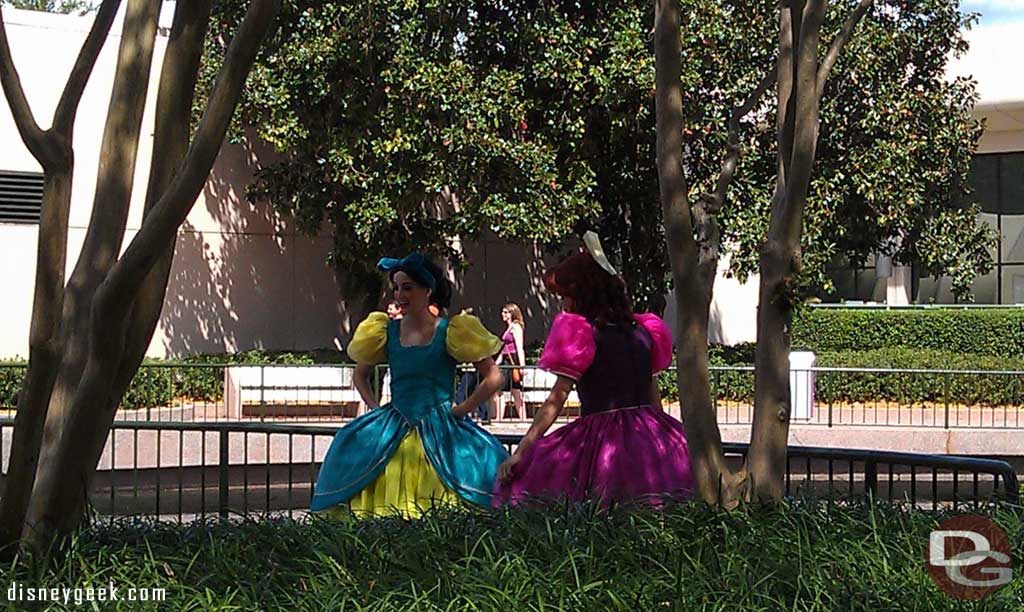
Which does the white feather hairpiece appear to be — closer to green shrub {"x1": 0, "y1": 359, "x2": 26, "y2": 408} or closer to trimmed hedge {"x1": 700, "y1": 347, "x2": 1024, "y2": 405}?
trimmed hedge {"x1": 700, "y1": 347, "x2": 1024, "y2": 405}

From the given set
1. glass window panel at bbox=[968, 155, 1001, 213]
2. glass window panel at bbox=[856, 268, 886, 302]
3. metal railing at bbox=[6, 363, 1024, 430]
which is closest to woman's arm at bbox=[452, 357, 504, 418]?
metal railing at bbox=[6, 363, 1024, 430]

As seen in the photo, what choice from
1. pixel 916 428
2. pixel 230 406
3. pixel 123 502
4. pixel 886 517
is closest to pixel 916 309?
pixel 916 428

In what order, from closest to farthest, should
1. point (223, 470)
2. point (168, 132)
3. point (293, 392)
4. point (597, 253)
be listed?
1. point (168, 132)
2. point (597, 253)
3. point (223, 470)
4. point (293, 392)

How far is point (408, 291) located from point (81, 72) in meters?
2.22

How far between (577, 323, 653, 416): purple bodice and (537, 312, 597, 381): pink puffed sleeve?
2.7 inches

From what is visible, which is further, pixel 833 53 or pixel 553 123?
pixel 553 123

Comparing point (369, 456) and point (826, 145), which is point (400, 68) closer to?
point (826, 145)

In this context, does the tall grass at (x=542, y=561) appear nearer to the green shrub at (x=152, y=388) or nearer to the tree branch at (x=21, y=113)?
the tree branch at (x=21, y=113)

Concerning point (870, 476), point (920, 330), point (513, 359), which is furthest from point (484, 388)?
point (920, 330)

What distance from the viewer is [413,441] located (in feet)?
23.1

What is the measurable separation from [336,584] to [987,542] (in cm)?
220

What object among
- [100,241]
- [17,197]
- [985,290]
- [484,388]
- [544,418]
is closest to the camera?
[100,241]

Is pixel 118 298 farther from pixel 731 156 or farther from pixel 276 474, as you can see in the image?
pixel 276 474

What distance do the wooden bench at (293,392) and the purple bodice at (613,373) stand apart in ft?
33.7
